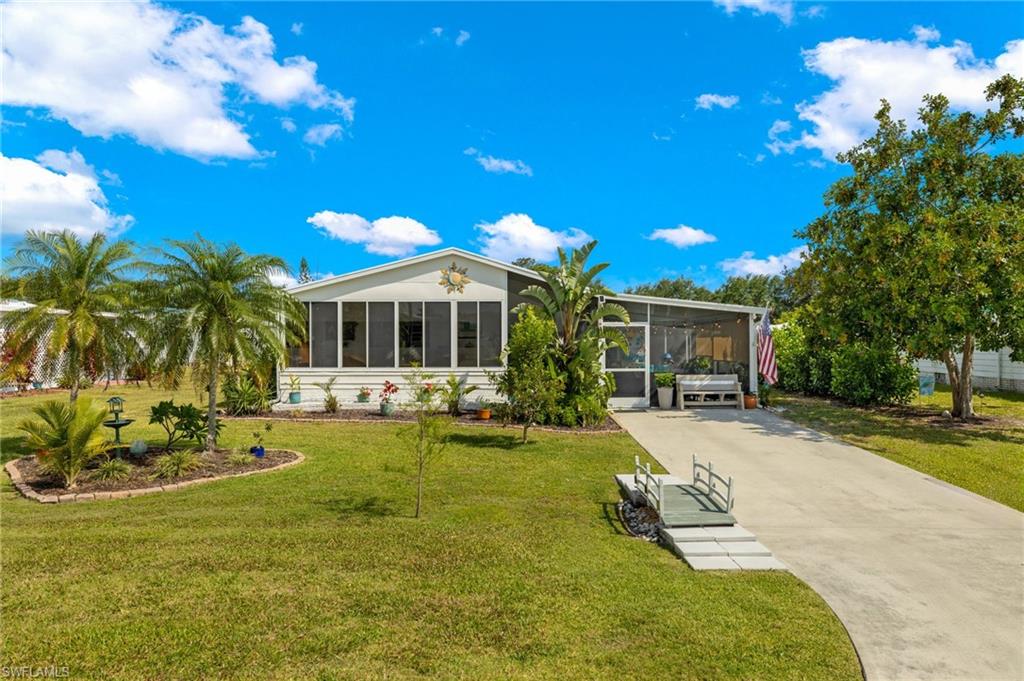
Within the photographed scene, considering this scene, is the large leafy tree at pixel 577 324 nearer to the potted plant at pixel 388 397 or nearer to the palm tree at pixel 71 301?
the potted plant at pixel 388 397

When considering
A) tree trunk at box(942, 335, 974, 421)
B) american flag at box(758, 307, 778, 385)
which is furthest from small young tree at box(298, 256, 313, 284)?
tree trunk at box(942, 335, 974, 421)

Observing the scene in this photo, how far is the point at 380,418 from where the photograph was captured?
1398 cm

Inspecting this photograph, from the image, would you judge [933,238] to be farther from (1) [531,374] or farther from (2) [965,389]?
(1) [531,374]

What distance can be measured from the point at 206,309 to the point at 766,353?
14237 mm

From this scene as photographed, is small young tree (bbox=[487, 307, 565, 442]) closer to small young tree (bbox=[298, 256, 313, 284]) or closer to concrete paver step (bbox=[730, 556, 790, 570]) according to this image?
concrete paver step (bbox=[730, 556, 790, 570])

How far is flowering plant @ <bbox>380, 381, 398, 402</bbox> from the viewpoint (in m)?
15.0

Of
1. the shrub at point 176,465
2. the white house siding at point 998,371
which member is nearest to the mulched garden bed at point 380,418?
the shrub at point 176,465

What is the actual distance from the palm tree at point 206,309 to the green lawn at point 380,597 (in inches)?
103

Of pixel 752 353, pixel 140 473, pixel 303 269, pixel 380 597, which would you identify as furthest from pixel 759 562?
pixel 303 269

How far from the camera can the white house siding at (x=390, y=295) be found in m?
15.3

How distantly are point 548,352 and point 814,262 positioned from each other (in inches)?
370

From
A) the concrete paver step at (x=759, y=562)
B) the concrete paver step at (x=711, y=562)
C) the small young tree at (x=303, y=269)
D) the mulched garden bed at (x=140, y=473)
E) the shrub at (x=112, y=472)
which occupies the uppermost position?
the small young tree at (x=303, y=269)

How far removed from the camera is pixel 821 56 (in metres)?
11.5

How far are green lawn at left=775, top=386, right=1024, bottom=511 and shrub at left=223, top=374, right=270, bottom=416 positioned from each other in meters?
14.2
